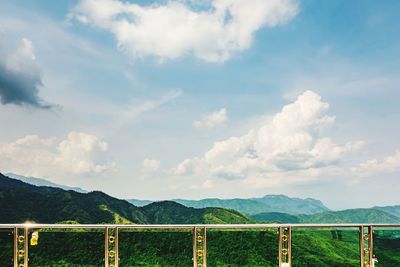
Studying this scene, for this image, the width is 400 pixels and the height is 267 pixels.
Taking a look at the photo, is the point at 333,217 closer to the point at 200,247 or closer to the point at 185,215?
the point at 185,215

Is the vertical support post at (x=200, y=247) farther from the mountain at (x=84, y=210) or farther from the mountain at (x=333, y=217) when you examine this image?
the mountain at (x=333, y=217)

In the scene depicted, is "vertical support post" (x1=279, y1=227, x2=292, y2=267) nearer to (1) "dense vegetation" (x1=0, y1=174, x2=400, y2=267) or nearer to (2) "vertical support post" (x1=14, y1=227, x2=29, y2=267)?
(1) "dense vegetation" (x1=0, y1=174, x2=400, y2=267)

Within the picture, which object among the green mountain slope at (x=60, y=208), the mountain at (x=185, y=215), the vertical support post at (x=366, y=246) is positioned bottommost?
the mountain at (x=185, y=215)

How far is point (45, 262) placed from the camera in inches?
259

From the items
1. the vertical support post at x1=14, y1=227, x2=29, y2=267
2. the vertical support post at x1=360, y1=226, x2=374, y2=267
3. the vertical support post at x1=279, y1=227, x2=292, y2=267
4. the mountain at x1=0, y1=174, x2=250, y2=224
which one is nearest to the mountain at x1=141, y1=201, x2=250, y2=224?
the mountain at x1=0, y1=174, x2=250, y2=224

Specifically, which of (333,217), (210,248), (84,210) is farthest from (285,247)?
(333,217)

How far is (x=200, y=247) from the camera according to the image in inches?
Answer: 267

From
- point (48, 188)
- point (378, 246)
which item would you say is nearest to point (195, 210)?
point (48, 188)

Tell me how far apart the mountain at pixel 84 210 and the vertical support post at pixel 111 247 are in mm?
59735

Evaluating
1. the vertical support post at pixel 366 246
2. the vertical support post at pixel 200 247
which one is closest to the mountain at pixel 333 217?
the vertical support post at pixel 366 246

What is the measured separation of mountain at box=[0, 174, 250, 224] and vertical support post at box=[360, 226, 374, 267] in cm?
6052

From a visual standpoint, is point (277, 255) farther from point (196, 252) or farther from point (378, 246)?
point (378, 246)

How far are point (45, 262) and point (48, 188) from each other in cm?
9086

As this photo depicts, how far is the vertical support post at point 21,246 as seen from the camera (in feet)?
21.2
